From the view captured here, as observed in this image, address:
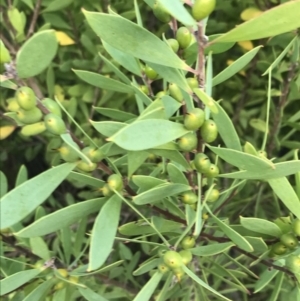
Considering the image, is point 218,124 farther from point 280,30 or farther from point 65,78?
point 65,78

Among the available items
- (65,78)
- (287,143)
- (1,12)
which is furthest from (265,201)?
(1,12)

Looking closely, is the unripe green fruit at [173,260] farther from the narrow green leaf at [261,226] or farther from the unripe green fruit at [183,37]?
the unripe green fruit at [183,37]

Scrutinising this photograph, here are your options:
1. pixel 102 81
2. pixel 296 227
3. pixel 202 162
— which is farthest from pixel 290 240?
pixel 102 81

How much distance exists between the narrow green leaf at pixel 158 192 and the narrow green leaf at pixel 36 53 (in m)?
0.11

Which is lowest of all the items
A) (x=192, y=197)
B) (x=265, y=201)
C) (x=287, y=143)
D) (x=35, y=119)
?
(x=265, y=201)

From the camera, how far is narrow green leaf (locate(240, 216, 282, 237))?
0.39 meters

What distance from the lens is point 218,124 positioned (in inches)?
14.2

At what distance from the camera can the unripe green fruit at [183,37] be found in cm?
36

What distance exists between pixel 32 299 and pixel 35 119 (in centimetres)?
17

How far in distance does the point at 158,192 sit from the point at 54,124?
9 cm

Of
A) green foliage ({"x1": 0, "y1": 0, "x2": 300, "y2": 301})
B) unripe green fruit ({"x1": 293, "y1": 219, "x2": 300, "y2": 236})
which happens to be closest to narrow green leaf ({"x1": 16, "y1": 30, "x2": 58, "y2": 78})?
green foliage ({"x1": 0, "y1": 0, "x2": 300, "y2": 301})

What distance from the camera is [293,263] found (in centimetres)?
39

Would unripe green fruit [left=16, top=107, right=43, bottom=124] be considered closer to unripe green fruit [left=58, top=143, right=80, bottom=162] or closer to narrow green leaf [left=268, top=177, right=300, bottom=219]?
unripe green fruit [left=58, top=143, right=80, bottom=162]

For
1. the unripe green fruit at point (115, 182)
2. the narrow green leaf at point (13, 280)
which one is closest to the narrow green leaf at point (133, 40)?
the unripe green fruit at point (115, 182)
